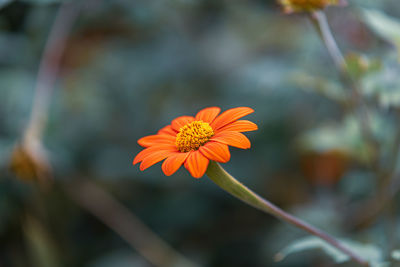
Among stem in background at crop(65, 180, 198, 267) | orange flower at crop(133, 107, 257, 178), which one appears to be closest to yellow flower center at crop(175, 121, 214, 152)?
orange flower at crop(133, 107, 257, 178)

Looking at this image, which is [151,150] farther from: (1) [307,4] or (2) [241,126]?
(1) [307,4]

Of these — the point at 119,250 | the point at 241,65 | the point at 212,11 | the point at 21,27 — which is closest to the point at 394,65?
the point at 241,65

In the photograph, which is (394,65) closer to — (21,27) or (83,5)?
(83,5)

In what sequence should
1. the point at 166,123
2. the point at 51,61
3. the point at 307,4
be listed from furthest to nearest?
the point at 166,123
the point at 51,61
the point at 307,4

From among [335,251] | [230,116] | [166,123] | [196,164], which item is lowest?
[335,251]

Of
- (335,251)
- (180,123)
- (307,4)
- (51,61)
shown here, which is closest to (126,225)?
(51,61)

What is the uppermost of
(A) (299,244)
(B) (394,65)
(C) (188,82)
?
(C) (188,82)

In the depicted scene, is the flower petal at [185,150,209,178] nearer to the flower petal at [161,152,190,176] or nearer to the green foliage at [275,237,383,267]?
the flower petal at [161,152,190,176]
